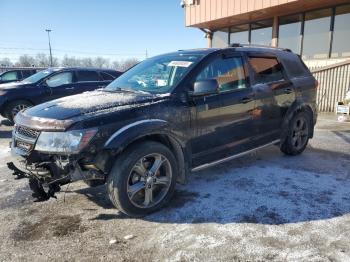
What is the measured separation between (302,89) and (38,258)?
464 centimetres

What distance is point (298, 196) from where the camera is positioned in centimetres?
394

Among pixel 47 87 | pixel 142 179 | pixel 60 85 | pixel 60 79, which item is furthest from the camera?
pixel 60 79

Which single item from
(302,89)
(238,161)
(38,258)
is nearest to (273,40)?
(302,89)

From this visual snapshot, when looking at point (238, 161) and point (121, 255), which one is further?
point (238, 161)

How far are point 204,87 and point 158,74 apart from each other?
790mm

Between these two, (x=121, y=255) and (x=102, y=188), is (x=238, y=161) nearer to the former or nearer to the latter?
(x=102, y=188)

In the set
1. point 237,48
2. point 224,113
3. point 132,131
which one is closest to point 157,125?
point 132,131

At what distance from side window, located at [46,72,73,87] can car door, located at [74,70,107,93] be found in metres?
0.23

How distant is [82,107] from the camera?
338 centimetres

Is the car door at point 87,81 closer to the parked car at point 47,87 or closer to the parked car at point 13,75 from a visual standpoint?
the parked car at point 47,87

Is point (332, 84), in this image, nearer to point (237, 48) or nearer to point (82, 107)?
point (237, 48)

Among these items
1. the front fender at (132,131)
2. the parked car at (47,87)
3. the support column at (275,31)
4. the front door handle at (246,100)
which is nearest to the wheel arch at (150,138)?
the front fender at (132,131)

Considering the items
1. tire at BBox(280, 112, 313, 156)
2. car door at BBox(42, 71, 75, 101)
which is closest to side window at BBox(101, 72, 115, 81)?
car door at BBox(42, 71, 75, 101)

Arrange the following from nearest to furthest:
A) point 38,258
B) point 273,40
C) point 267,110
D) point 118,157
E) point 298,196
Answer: point 38,258 → point 118,157 → point 298,196 → point 267,110 → point 273,40
